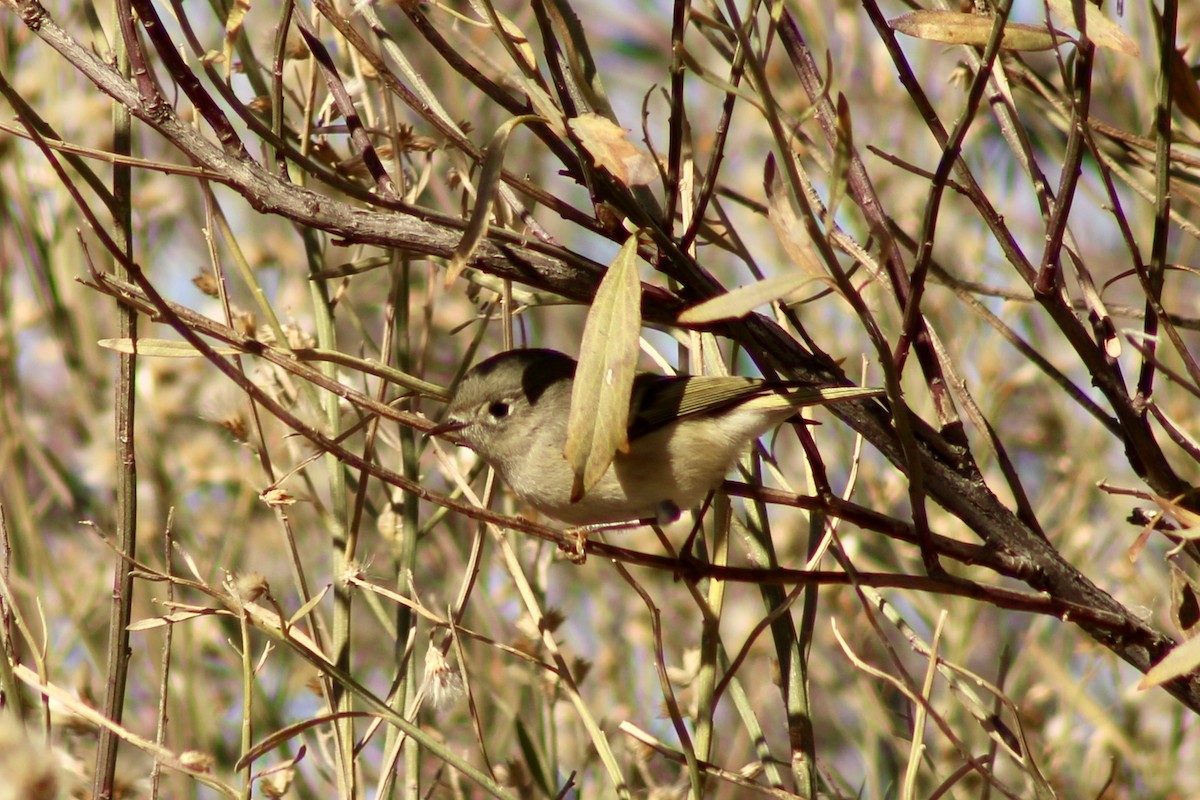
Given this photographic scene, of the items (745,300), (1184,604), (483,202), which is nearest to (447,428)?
(483,202)

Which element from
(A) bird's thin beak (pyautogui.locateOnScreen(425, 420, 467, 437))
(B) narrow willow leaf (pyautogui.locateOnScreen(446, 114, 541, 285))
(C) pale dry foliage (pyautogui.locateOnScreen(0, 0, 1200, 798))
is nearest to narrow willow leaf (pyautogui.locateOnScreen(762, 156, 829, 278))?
(C) pale dry foliage (pyautogui.locateOnScreen(0, 0, 1200, 798))

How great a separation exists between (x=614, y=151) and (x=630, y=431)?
106 cm

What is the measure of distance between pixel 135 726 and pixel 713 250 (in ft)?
8.48

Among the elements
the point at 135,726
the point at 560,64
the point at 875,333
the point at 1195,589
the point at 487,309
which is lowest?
the point at 135,726

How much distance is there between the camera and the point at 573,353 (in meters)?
4.93

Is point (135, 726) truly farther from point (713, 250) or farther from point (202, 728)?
point (713, 250)

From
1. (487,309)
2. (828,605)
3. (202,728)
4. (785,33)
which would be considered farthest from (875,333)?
(828,605)

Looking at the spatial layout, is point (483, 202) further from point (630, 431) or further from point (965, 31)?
point (630, 431)

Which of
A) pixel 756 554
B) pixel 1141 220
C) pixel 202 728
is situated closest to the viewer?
pixel 756 554

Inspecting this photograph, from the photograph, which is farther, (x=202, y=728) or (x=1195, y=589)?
(x=202, y=728)

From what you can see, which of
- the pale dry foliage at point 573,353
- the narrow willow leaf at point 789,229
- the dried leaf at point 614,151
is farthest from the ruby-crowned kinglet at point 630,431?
the dried leaf at point 614,151

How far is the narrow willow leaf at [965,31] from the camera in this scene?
1632 mm

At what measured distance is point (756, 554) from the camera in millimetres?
2057

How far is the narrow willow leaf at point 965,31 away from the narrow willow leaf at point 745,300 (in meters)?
0.50
